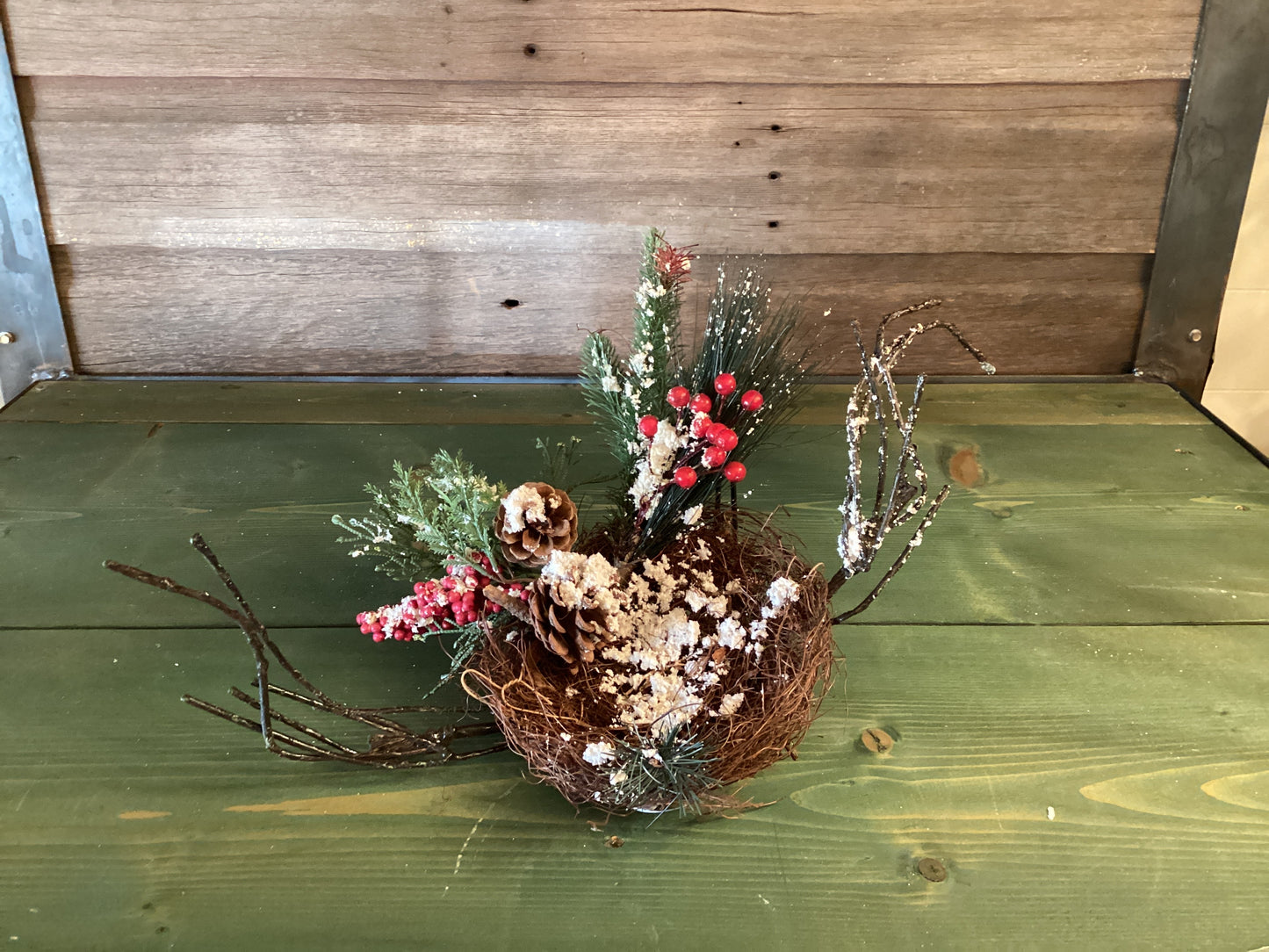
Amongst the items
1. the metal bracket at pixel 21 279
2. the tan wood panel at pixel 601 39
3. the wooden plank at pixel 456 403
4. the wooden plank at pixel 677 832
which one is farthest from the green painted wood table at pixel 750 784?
the tan wood panel at pixel 601 39

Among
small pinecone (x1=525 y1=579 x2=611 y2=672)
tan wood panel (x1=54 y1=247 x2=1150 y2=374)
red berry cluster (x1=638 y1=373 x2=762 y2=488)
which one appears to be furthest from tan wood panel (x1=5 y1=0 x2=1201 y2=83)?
small pinecone (x1=525 y1=579 x2=611 y2=672)

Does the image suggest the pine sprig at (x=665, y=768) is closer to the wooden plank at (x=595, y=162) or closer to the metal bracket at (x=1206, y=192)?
the wooden plank at (x=595, y=162)

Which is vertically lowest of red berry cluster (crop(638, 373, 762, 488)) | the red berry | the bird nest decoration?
the bird nest decoration

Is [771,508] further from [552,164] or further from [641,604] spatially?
[552,164]

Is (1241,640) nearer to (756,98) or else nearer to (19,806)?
(756,98)

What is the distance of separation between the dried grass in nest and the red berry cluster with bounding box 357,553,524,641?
0.08 feet

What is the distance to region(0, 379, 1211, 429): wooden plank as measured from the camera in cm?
105

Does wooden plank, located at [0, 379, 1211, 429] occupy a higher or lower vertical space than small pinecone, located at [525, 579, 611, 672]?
lower

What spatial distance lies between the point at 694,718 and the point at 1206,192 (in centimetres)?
99

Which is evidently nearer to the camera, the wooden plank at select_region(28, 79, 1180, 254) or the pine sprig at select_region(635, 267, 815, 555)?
the pine sprig at select_region(635, 267, 815, 555)

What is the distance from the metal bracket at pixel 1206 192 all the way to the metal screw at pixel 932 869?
0.88m

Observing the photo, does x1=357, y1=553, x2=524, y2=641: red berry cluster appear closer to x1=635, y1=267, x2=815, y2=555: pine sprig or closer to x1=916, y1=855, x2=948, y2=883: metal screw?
x1=635, y1=267, x2=815, y2=555: pine sprig

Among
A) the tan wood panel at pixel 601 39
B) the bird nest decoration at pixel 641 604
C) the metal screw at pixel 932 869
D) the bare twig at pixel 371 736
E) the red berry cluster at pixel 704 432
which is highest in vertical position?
the tan wood panel at pixel 601 39

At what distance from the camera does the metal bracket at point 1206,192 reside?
1031 mm
